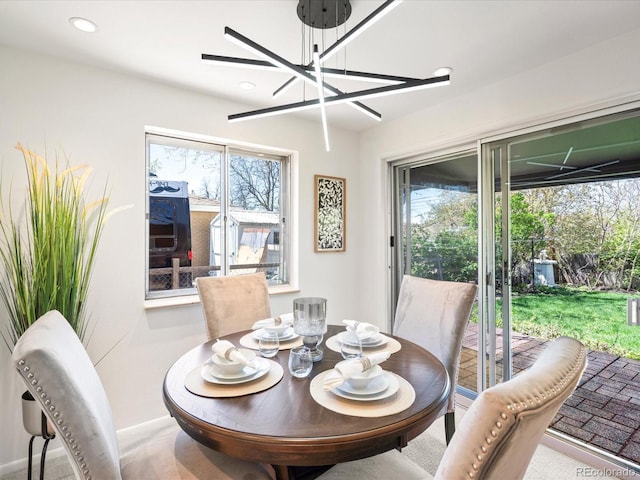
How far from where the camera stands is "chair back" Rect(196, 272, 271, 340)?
2.16 meters

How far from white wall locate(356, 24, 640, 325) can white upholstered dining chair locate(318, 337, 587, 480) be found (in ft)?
6.49

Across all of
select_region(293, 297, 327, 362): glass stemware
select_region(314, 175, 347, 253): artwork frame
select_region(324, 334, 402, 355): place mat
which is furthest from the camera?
select_region(314, 175, 347, 253): artwork frame

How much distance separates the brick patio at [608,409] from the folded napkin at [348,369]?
183cm

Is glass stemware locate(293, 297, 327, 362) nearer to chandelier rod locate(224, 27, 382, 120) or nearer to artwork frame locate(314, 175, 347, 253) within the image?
chandelier rod locate(224, 27, 382, 120)

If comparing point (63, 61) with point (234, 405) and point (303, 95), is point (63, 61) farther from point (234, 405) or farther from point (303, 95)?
point (234, 405)

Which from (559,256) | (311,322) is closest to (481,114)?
(559,256)

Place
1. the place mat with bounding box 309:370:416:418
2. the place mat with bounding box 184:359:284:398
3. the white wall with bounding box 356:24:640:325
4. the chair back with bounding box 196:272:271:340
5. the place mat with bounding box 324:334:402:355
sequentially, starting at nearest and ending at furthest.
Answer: the place mat with bounding box 309:370:416:418 < the place mat with bounding box 184:359:284:398 < the place mat with bounding box 324:334:402:355 < the white wall with bounding box 356:24:640:325 < the chair back with bounding box 196:272:271:340

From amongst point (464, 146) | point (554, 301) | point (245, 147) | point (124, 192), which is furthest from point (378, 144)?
point (124, 192)

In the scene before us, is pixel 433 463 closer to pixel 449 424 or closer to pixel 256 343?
pixel 449 424

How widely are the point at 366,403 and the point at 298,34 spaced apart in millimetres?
1872

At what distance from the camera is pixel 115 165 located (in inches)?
90.9

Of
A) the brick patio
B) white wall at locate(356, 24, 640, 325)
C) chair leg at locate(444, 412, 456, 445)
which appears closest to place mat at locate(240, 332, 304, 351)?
chair leg at locate(444, 412, 456, 445)

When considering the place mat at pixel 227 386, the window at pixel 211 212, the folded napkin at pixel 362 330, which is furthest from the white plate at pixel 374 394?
the window at pixel 211 212

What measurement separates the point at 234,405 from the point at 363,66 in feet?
6.96
